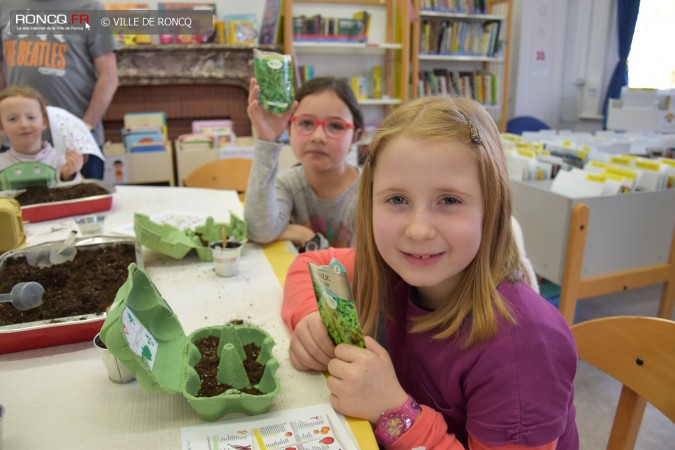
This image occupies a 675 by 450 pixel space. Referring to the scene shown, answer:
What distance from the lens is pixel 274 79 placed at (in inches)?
55.8

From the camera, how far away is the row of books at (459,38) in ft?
15.1

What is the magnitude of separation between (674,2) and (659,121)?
0.82 metres

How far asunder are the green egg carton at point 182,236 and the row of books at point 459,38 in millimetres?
3670

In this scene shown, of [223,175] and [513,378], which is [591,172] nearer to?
[513,378]

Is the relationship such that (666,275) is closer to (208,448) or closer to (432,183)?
(432,183)

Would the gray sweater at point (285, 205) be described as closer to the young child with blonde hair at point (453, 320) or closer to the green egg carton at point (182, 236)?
the green egg carton at point (182, 236)

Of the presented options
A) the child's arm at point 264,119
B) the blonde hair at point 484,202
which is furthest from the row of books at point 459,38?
the blonde hair at point 484,202

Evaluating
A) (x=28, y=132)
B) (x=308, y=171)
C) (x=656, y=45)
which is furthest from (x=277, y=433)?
(x=656, y=45)

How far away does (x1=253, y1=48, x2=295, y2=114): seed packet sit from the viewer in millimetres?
1383

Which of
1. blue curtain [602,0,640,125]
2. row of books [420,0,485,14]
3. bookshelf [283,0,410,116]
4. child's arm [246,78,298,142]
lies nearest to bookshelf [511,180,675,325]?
child's arm [246,78,298,142]

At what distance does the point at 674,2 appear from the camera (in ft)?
9.82

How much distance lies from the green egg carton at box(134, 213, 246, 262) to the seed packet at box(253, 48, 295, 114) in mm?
371

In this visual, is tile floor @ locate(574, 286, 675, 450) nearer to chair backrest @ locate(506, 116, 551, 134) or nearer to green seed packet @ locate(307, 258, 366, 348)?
green seed packet @ locate(307, 258, 366, 348)

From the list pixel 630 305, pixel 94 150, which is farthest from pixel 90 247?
pixel 630 305
